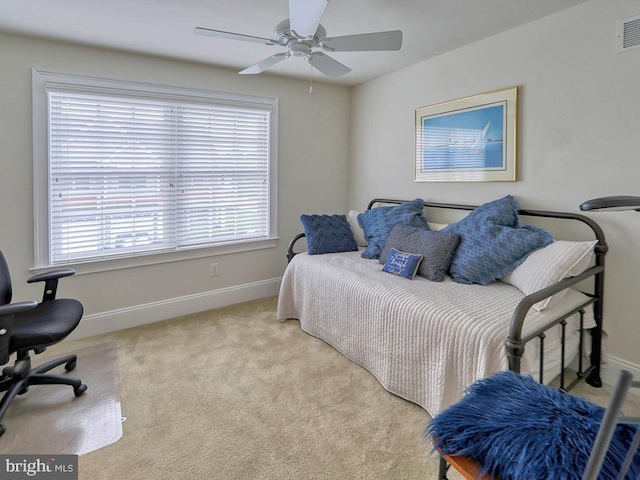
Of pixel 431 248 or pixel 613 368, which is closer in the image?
pixel 613 368

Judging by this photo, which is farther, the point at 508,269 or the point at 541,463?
the point at 508,269

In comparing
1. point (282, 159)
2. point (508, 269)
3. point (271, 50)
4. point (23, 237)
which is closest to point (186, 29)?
point (271, 50)

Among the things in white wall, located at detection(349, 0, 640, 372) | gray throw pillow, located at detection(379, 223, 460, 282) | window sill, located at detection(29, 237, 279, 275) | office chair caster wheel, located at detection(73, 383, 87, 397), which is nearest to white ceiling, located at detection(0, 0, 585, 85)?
white wall, located at detection(349, 0, 640, 372)

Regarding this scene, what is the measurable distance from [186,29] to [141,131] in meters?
0.98

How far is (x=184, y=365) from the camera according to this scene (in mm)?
2484

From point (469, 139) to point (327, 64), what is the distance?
4.44 ft

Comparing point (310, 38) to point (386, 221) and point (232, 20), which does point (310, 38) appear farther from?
point (386, 221)

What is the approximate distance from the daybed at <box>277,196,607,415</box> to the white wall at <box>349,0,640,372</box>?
143 millimetres

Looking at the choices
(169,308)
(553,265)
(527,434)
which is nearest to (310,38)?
(553,265)

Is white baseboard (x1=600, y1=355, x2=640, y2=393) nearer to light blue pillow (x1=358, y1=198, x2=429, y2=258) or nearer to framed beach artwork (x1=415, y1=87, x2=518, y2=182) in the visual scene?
framed beach artwork (x1=415, y1=87, x2=518, y2=182)

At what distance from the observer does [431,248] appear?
8.45ft

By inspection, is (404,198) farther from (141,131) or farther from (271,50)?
(141,131)

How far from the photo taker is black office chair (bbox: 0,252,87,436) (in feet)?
5.85

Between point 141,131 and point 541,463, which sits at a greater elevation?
point 141,131
